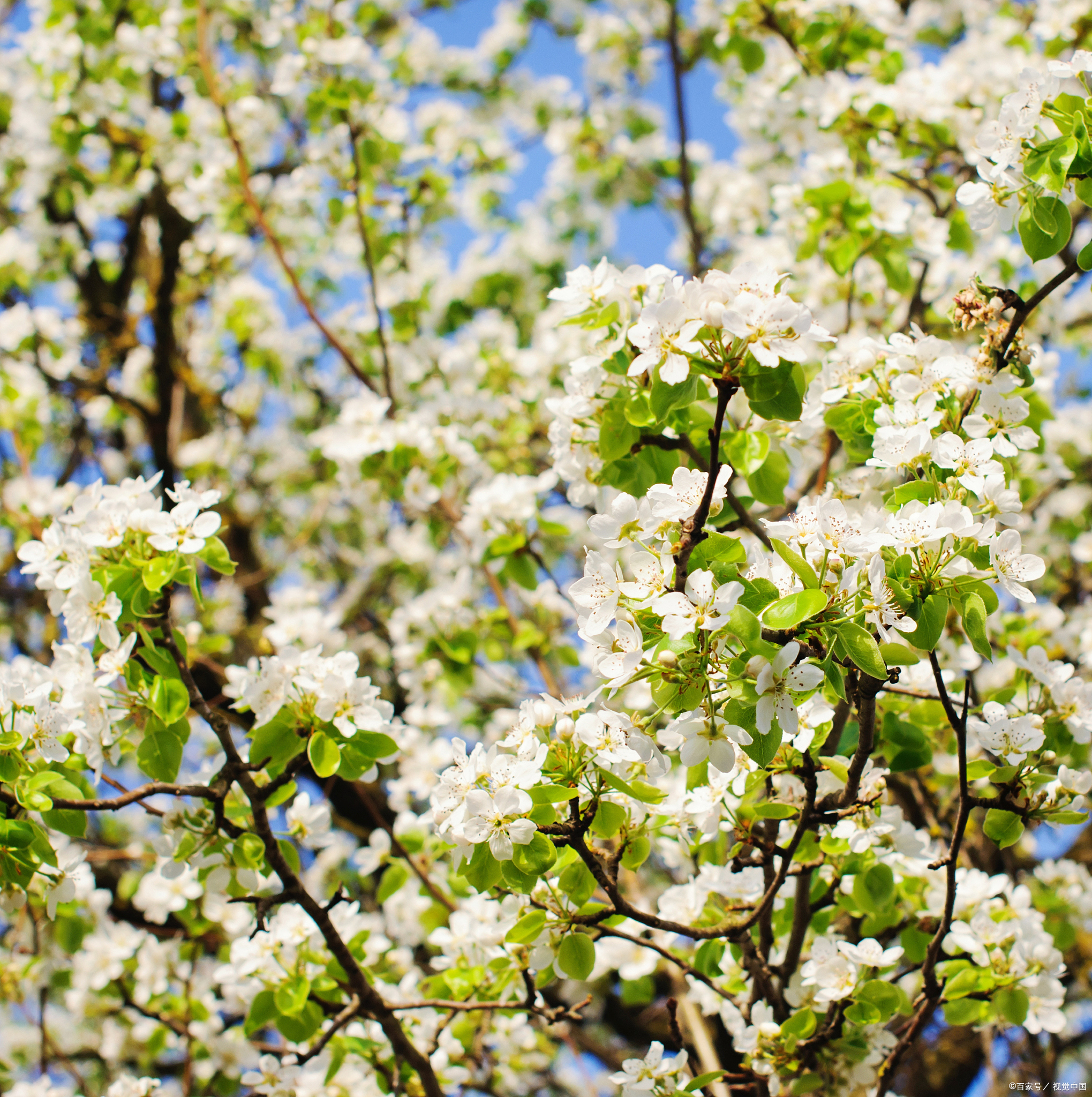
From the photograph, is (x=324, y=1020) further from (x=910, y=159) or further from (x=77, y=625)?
(x=910, y=159)

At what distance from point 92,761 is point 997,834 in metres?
1.79

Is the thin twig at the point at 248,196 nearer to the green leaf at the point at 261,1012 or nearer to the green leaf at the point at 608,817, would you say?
the green leaf at the point at 261,1012

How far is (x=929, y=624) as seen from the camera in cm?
133

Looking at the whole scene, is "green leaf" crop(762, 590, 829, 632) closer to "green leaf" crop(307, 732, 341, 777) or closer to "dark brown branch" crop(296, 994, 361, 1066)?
"green leaf" crop(307, 732, 341, 777)

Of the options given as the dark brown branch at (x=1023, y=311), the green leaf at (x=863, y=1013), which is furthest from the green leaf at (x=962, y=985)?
the dark brown branch at (x=1023, y=311)

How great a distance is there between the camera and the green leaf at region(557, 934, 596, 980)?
1.63 m

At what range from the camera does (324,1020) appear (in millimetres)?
2135

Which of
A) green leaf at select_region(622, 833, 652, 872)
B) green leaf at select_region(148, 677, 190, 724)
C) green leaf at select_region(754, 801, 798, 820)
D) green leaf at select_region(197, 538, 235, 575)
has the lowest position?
green leaf at select_region(754, 801, 798, 820)

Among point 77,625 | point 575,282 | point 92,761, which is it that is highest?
point 575,282

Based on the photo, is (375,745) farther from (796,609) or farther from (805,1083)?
(805,1083)

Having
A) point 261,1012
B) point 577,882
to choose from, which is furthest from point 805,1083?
point 261,1012

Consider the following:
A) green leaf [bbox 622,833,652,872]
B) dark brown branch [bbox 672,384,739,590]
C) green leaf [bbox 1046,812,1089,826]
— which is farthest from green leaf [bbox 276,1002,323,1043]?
green leaf [bbox 1046,812,1089,826]

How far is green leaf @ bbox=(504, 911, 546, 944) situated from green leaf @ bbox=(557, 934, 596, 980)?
83mm

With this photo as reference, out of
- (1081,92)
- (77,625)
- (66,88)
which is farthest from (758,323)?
(66,88)
